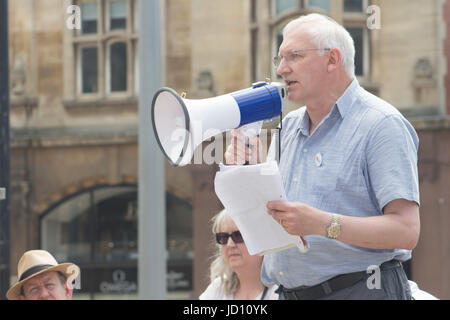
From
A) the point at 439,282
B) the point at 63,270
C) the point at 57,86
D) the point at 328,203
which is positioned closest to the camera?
the point at 328,203

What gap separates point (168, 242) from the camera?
13227 millimetres

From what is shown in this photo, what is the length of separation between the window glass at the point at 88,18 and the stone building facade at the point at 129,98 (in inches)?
0.6

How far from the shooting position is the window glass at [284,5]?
13.0 m

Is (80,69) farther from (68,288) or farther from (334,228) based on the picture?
(334,228)

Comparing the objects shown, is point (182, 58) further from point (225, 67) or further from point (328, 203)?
point (328, 203)

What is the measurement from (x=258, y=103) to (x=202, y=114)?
0.61ft

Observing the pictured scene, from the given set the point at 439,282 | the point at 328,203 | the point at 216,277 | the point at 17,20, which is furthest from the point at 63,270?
the point at 17,20

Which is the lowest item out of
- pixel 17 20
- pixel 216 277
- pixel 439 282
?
pixel 439 282

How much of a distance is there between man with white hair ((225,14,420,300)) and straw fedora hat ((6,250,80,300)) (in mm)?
1674

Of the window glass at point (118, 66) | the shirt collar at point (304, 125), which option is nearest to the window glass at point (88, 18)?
the window glass at point (118, 66)

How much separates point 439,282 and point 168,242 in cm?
407

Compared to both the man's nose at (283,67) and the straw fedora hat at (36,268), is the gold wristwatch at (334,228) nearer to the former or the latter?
the man's nose at (283,67)

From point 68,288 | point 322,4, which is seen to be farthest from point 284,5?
point 68,288

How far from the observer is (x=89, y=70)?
14094 millimetres
